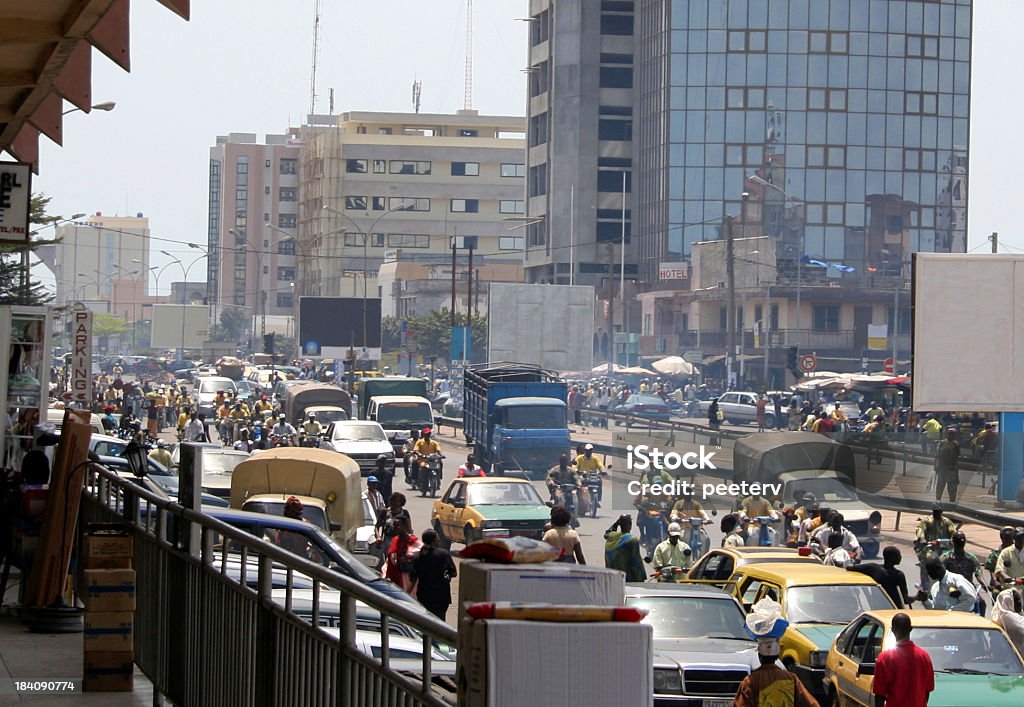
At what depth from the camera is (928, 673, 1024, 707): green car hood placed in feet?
39.5

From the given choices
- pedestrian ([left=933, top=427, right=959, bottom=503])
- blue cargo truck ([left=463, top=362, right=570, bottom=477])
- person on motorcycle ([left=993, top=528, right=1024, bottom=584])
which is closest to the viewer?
person on motorcycle ([left=993, top=528, right=1024, bottom=584])

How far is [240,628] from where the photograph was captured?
6.94m

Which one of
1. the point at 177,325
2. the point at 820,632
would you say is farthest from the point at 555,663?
the point at 177,325

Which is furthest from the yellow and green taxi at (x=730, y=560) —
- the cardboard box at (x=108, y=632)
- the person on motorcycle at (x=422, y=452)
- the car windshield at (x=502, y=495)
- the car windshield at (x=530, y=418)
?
the car windshield at (x=530, y=418)

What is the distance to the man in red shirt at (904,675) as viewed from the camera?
11008 millimetres

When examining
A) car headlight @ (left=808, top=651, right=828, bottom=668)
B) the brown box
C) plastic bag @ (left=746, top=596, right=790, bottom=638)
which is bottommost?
car headlight @ (left=808, top=651, right=828, bottom=668)

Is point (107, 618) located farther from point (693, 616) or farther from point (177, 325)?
point (177, 325)

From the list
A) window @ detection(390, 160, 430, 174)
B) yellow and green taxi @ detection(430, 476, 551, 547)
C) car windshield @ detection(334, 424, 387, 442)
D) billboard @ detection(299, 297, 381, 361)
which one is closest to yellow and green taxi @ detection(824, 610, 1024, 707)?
yellow and green taxi @ detection(430, 476, 551, 547)

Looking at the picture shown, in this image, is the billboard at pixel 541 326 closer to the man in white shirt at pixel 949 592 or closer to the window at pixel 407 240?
the man in white shirt at pixel 949 592

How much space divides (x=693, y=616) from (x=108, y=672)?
20.2ft

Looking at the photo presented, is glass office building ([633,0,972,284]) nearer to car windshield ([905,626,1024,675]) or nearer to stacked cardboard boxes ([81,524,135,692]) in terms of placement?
car windshield ([905,626,1024,675])

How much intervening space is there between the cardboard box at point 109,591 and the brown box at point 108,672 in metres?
0.26

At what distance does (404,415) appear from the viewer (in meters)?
52.5

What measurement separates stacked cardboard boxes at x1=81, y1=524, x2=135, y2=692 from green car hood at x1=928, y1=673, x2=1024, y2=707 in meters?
6.25
